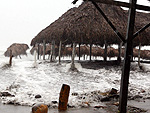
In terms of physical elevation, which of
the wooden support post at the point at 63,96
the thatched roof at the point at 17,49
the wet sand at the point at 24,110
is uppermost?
the thatched roof at the point at 17,49

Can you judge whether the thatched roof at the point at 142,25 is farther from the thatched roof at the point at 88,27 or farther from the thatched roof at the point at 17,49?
the thatched roof at the point at 17,49

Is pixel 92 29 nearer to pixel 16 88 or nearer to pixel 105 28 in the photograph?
pixel 105 28

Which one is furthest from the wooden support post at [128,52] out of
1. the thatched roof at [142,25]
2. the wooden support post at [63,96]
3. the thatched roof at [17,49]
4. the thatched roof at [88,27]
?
the thatched roof at [17,49]

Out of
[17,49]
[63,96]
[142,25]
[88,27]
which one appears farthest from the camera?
[17,49]

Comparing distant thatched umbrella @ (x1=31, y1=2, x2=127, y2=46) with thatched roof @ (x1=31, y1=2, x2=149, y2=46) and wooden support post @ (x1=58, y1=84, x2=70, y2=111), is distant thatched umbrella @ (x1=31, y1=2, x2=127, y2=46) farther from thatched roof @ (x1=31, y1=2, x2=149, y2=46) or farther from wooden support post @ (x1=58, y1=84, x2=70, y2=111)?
wooden support post @ (x1=58, y1=84, x2=70, y2=111)

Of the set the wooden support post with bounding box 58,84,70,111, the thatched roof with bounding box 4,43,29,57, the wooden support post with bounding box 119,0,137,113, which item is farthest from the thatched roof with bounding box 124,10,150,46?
the thatched roof with bounding box 4,43,29,57

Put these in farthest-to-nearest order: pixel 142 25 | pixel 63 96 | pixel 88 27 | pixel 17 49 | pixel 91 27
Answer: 1. pixel 17 49
2. pixel 142 25
3. pixel 91 27
4. pixel 88 27
5. pixel 63 96

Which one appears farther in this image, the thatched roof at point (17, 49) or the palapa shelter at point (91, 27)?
the thatched roof at point (17, 49)

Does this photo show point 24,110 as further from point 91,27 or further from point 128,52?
point 91,27

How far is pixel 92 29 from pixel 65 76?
10.6 feet

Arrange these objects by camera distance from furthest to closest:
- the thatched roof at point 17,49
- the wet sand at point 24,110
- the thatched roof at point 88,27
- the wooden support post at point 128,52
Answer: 1. the thatched roof at point 17,49
2. the thatched roof at point 88,27
3. the wet sand at point 24,110
4. the wooden support post at point 128,52

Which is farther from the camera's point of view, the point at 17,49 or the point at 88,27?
the point at 17,49

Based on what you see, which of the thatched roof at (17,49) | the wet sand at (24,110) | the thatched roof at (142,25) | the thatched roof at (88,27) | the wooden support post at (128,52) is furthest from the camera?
the thatched roof at (17,49)

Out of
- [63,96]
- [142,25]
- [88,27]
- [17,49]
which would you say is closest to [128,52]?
[63,96]
